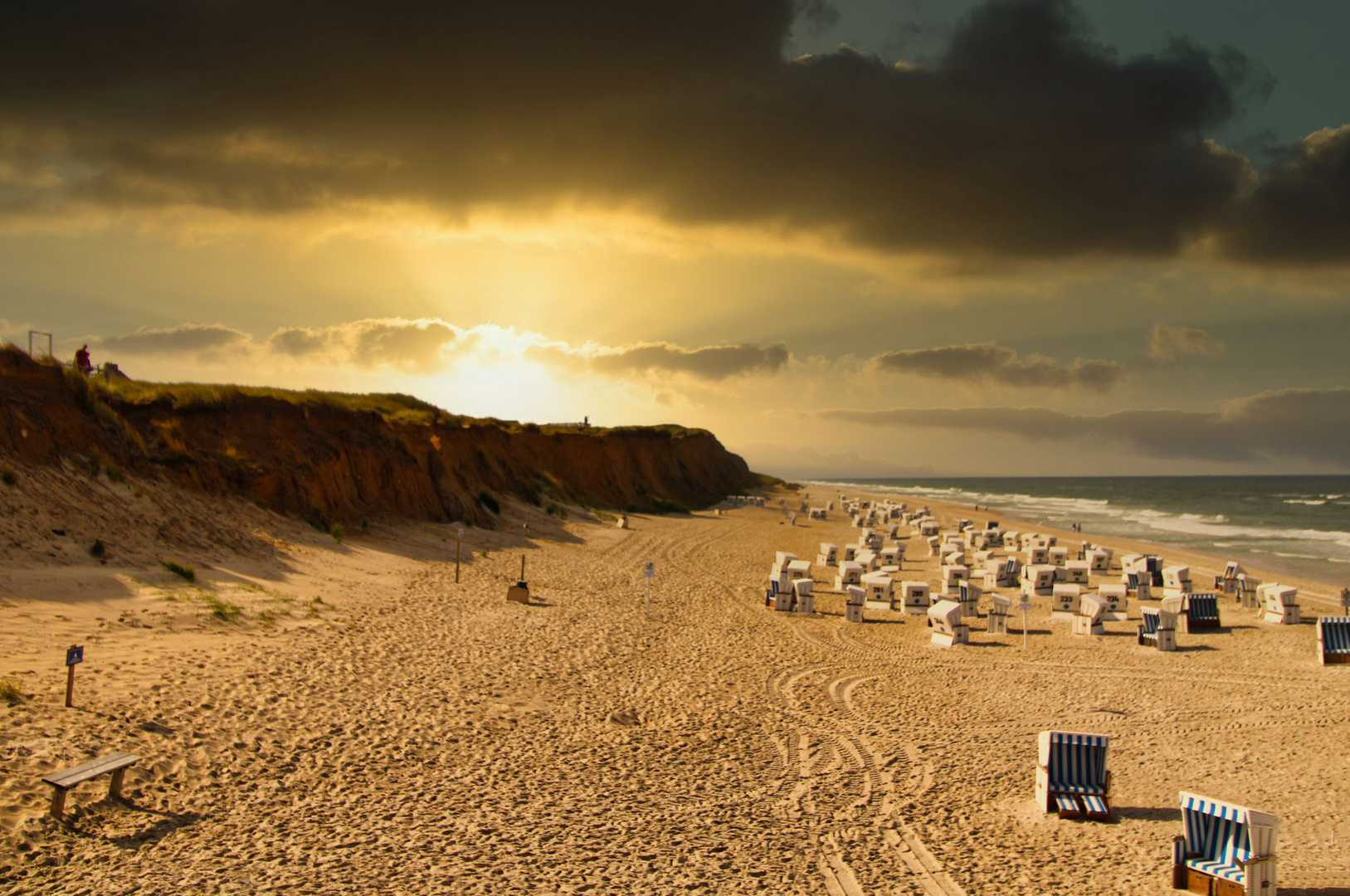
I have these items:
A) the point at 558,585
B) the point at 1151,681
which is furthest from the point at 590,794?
the point at 558,585

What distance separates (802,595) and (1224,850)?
14.0m

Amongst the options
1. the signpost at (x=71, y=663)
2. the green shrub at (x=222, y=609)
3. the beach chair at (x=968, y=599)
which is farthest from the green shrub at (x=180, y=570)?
the beach chair at (x=968, y=599)

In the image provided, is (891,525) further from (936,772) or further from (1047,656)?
(936,772)

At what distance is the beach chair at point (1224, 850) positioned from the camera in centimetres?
666

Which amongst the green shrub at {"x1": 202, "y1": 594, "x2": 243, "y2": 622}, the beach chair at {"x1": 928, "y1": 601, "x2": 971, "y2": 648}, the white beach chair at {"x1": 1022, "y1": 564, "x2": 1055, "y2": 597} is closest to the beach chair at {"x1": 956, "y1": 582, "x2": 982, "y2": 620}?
the beach chair at {"x1": 928, "y1": 601, "x2": 971, "y2": 648}

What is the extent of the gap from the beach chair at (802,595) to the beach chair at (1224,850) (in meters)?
13.5

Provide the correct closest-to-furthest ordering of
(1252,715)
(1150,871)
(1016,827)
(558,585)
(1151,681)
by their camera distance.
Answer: (1150,871) < (1016,827) < (1252,715) < (1151,681) < (558,585)

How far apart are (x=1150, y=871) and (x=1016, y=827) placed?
133cm

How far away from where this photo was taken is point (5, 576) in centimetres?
1223

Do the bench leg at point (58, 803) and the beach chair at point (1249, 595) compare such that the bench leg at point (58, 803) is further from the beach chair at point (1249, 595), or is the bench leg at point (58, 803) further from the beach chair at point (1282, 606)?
the beach chair at point (1249, 595)

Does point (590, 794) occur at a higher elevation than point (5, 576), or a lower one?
lower

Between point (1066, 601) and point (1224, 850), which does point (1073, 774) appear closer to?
point (1224, 850)

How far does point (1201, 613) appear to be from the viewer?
19.6 meters

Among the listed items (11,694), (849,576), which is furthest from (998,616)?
(11,694)
